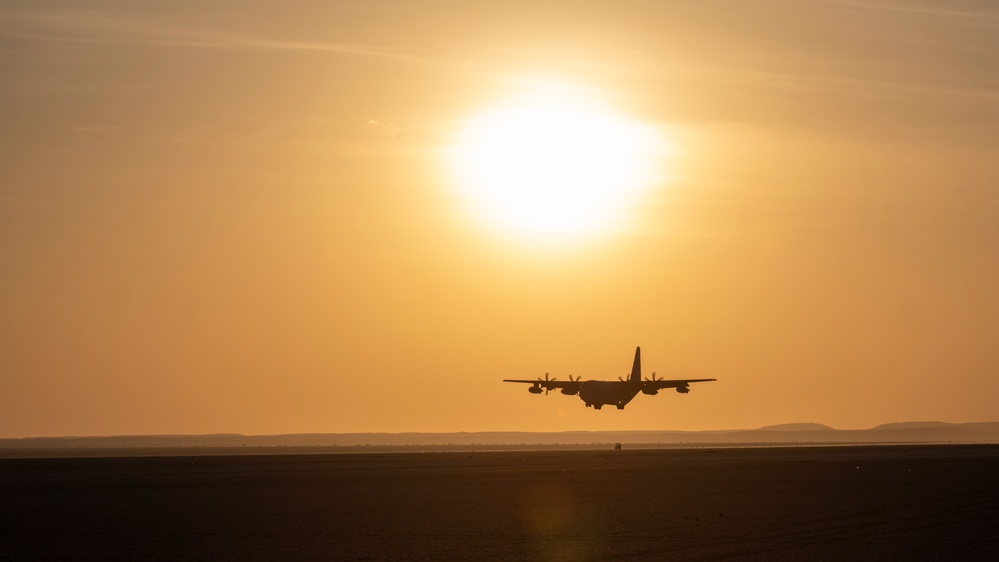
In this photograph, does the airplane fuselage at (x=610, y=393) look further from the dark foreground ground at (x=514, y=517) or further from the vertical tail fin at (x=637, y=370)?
the dark foreground ground at (x=514, y=517)

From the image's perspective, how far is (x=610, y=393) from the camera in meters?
129

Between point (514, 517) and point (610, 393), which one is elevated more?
point (610, 393)

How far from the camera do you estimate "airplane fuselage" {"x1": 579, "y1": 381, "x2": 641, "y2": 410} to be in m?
129

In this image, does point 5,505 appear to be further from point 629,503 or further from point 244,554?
point 629,503

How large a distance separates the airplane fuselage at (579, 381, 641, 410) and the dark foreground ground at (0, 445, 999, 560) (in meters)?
64.8

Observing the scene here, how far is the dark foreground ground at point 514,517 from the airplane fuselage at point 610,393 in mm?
64802

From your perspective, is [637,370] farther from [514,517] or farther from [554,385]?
[514,517]

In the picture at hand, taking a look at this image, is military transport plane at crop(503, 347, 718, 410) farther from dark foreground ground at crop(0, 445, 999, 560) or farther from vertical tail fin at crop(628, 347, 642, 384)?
dark foreground ground at crop(0, 445, 999, 560)

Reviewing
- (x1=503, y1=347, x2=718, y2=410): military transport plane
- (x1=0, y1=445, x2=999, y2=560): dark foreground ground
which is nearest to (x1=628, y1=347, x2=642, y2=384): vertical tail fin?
(x1=503, y1=347, x2=718, y2=410): military transport plane

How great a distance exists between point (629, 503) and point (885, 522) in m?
10.4

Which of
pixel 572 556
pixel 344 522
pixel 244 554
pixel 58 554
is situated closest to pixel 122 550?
pixel 58 554

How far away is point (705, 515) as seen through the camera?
37.3 metres

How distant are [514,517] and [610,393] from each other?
3659 inches

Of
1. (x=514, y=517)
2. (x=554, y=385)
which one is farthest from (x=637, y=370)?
Answer: (x=514, y=517)
